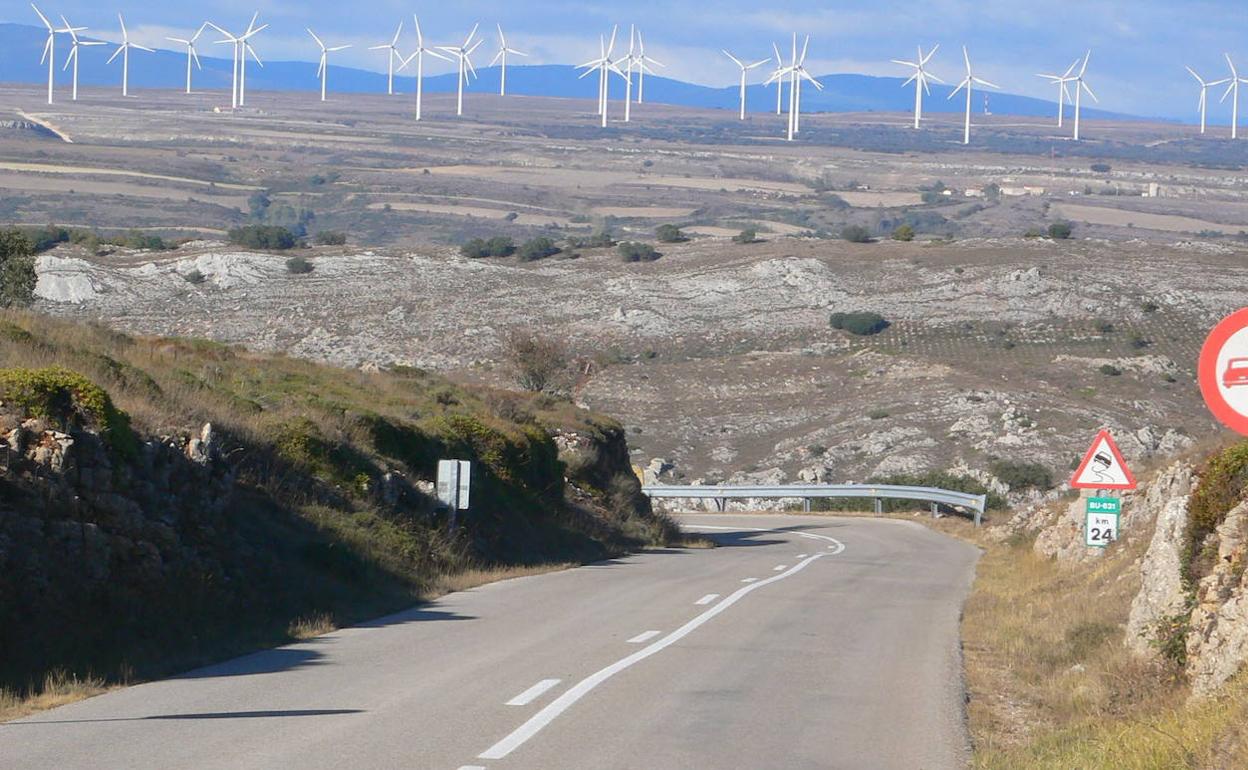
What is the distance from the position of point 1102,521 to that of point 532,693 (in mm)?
11967

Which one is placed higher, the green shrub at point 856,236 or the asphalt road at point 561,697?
the green shrub at point 856,236

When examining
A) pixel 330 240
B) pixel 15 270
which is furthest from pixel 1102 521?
pixel 330 240

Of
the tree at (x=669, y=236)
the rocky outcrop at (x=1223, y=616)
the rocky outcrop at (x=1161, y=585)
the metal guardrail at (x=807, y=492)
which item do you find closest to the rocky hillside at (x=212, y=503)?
the rocky outcrop at (x=1161, y=585)

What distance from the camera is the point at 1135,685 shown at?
10.8 meters

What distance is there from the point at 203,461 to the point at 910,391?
50084 millimetres

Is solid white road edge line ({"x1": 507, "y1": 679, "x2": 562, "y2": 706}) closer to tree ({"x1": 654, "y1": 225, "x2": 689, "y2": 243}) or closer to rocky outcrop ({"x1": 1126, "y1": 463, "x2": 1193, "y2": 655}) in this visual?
rocky outcrop ({"x1": 1126, "y1": 463, "x2": 1193, "y2": 655})

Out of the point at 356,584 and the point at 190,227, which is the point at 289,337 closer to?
the point at 356,584

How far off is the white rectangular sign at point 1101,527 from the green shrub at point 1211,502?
8.82 m

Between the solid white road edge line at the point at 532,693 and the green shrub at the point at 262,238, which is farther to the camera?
the green shrub at the point at 262,238

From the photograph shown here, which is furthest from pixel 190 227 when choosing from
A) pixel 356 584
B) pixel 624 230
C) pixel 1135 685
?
pixel 1135 685

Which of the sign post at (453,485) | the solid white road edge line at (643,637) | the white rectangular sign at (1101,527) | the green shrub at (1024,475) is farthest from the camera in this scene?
the green shrub at (1024,475)

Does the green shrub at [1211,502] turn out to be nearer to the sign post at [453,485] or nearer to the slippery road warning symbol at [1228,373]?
the slippery road warning symbol at [1228,373]

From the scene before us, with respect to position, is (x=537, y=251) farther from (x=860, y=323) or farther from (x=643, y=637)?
(x=643, y=637)

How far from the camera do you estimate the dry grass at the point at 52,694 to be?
32.3ft
